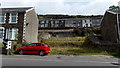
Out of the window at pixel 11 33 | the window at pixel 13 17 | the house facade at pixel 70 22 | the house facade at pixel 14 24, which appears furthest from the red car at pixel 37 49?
the house facade at pixel 70 22

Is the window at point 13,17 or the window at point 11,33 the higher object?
the window at point 13,17

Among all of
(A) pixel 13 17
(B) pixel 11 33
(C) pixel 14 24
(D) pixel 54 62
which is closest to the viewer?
(D) pixel 54 62

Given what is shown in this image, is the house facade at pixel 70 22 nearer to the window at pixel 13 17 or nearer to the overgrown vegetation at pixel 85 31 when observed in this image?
the overgrown vegetation at pixel 85 31

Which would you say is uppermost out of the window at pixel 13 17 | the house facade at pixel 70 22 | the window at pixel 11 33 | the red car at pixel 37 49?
the house facade at pixel 70 22

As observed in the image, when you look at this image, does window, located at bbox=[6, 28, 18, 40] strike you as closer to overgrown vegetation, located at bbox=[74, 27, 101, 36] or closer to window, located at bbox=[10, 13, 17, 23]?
window, located at bbox=[10, 13, 17, 23]

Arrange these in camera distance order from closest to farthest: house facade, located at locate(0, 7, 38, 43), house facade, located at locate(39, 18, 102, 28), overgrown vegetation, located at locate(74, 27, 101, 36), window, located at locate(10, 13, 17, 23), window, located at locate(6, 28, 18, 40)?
house facade, located at locate(0, 7, 38, 43) < window, located at locate(6, 28, 18, 40) < window, located at locate(10, 13, 17, 23) < overgrown vegetation, located at locate(74, 27, 101, 36) < house facade, located at locate(39, 18, 102, 28)

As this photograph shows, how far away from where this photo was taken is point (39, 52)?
16469 mm

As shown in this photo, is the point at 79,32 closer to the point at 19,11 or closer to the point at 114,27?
the point at 114,27

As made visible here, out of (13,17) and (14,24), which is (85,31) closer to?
(13,17)

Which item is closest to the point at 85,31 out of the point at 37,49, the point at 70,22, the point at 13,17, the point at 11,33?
the point at 70,22

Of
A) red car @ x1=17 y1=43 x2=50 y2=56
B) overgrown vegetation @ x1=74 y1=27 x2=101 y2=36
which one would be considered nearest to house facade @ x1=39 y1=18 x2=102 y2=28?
overgrown vegetation @ x1=74 y1=27 x2=101 y2=36

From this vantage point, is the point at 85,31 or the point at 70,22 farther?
the point at 70,22

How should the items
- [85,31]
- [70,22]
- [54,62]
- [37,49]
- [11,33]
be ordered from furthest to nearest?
[70,22]
[85,31]
[11,33]
[37,49]
[54,62]

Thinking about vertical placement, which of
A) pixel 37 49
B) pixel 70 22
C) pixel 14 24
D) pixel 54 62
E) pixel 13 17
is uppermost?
pixel 70 22
